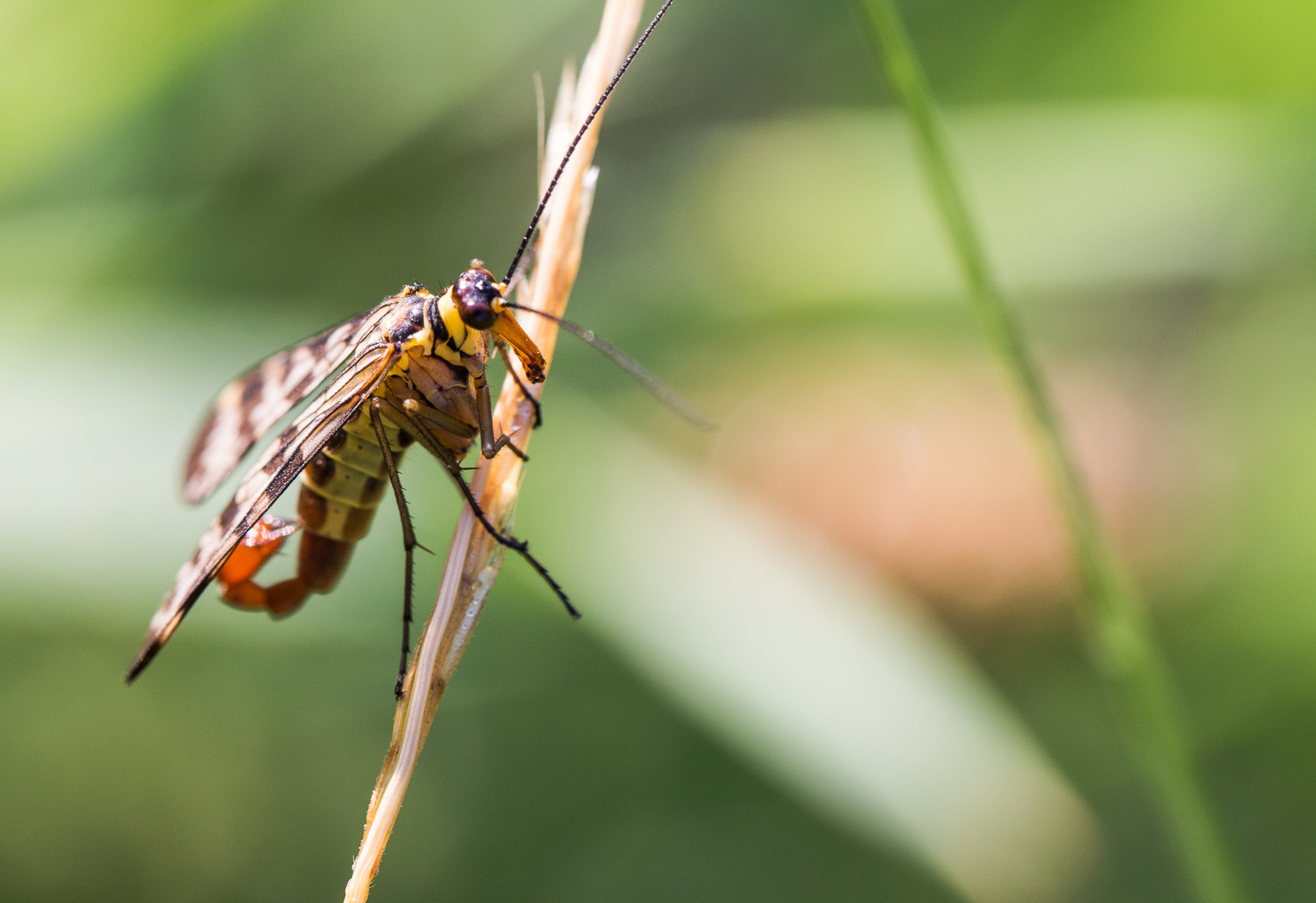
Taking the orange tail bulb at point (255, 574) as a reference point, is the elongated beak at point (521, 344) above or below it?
above

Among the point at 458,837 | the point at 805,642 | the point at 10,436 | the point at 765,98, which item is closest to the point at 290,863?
the point at 458,837

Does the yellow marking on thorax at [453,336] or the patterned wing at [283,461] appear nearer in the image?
the patterned wing at [283,461]

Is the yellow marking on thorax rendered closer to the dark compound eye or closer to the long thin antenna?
the dark compound eye

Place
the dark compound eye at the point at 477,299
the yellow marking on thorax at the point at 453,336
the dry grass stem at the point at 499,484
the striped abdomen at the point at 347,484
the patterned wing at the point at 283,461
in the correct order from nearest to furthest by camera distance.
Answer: the dry grass stem at the point at 499,484 → the patterned wing at the point at 283,461 → the dark compound eye at the point at 477,299 → the yellow marking on thorax at the point at 453,336 → the striped abdomen at the point at 347,484

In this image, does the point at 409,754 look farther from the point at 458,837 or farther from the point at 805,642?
the point at 458,837

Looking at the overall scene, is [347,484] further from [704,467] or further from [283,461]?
[704,467]

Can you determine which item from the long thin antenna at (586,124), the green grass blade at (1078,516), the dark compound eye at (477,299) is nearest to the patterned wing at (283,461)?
the dark compound eye at (477,299)

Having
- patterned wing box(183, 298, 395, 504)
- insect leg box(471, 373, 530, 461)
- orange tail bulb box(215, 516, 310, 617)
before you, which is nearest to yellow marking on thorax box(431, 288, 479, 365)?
insect leg box(471, 373, 530, 461)

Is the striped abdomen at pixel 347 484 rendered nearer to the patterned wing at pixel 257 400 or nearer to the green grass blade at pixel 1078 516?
the patterned wing at pixel 257 400
